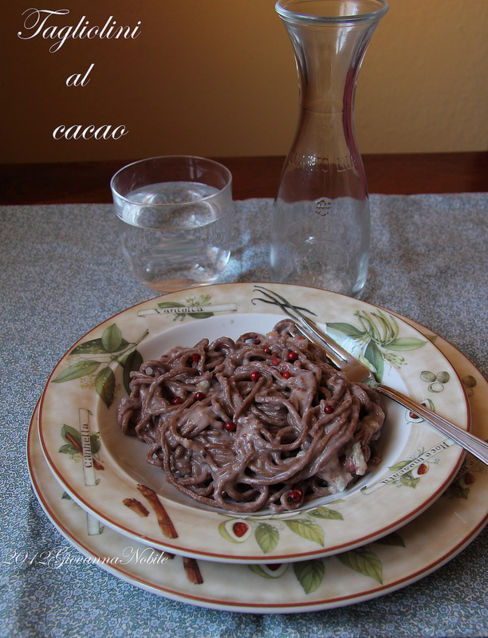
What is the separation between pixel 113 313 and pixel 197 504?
2.02 feet

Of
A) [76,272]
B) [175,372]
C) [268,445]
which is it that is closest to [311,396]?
[268,445]

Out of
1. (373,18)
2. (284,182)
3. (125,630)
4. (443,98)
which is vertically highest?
(373,18)

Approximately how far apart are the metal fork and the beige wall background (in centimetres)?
180

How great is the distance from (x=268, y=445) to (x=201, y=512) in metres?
0.14

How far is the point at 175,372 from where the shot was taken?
1.01 m

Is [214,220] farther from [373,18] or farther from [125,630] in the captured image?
[125,630]

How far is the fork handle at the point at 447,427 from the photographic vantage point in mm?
806

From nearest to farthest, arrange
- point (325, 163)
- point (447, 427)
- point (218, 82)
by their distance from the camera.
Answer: point (447, 427)
point (325, 163)
point (218, 82)

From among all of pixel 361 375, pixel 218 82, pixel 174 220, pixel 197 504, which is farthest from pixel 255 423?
pixel 218 82

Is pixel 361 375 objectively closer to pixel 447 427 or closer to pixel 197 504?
pixel 447 427

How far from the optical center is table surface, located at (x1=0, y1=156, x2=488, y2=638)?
730 mm

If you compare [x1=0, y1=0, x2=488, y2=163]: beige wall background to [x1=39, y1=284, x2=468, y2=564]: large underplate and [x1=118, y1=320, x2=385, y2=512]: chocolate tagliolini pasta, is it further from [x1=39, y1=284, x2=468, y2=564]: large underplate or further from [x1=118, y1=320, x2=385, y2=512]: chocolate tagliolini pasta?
[x1=118, y1=320, x2=385, y2=512]: chocolate tagliolini pasta

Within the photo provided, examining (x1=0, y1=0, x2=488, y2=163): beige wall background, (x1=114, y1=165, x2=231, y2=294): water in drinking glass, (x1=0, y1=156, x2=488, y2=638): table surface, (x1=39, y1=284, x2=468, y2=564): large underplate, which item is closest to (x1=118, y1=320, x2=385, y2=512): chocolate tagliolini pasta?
(x1=39, y1=284, x2=468, y2=564): large underplate

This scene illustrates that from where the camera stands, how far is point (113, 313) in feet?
4.50
